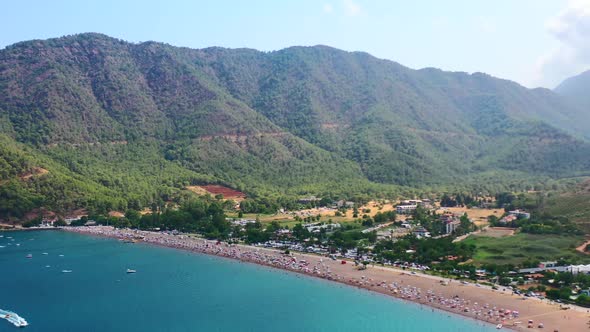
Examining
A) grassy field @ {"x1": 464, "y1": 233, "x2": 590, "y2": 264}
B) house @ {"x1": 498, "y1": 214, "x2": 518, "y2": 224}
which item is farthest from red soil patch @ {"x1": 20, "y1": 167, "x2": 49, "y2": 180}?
house @ {"x1": 498, "y1": 214, "x2": 518, "y2": 224}

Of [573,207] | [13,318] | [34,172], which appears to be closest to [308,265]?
[13,318]

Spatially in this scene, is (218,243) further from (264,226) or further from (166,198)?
(166,198)

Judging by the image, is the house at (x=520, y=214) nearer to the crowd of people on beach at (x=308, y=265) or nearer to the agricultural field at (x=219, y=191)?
the crowd of people on beach at (x=308, y=265)

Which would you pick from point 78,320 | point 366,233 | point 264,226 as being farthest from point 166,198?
point 78,320

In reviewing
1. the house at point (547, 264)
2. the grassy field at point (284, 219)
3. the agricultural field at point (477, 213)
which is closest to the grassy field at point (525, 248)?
the house at point (547, 264)

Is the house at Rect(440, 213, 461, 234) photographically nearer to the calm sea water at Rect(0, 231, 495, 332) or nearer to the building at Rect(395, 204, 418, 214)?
the building at Rect(395, 204, 418, 214)

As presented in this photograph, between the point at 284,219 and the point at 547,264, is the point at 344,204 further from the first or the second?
the point at 547,264
